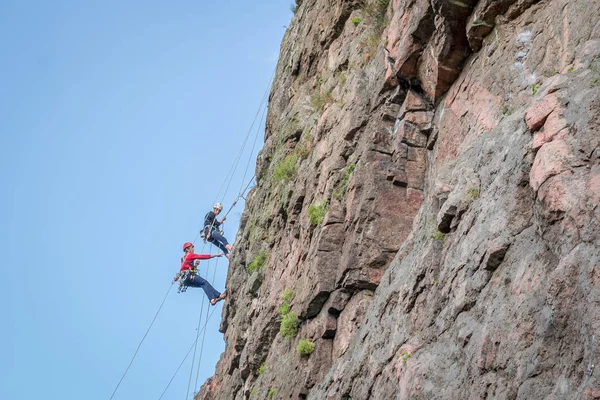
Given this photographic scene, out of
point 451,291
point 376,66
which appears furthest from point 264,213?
point 451,291

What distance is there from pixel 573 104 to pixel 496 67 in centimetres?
311

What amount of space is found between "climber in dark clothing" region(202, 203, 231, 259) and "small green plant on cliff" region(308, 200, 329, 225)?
1653cm

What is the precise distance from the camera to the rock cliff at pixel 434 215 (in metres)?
5.77

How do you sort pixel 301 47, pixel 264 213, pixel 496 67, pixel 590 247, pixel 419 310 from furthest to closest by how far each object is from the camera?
pixel 301 47 → pixel 264 213 → pixel 496 67 → pixel 419 310 → pixel 590 247

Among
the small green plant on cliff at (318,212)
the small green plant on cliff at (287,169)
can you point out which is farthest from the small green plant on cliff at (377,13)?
the small green plant on cliff at (318,212)

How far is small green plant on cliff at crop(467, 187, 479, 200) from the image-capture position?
765 cm

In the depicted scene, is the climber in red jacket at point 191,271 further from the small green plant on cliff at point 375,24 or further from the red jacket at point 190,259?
the small green plant on cliff at point 375,24

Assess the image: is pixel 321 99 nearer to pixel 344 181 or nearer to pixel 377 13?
pixel 377 13

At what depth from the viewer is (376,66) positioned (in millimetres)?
13406

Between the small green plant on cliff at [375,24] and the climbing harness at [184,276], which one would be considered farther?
the climbing harness at [184,276]

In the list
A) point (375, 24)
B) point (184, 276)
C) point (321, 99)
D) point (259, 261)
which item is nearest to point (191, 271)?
point (184, 276)

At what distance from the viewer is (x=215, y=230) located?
30156mm

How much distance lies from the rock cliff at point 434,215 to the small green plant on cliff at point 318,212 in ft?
0.12

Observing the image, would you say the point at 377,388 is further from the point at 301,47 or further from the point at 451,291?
the point at 301,47
